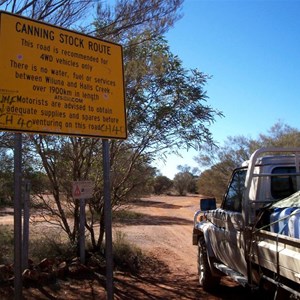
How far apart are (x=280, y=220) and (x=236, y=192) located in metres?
2.06

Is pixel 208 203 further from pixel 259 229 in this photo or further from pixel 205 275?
pixel 259 229

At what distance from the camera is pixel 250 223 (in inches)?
195

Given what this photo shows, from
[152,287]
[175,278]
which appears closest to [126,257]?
[175,278]

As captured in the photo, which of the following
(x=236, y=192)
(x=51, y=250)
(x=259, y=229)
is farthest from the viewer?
(x=51, y=250)

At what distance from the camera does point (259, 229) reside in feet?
15.0

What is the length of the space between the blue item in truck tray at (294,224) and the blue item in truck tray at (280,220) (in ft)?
0.23

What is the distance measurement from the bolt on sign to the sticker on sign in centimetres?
467

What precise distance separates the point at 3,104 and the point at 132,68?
5634 mm

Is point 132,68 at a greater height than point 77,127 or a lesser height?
greater

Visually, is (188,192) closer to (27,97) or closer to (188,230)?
(188,230)

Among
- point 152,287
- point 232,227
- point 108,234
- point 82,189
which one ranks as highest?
point 82,189

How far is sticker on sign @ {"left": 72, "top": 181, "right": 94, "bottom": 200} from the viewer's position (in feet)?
28.1

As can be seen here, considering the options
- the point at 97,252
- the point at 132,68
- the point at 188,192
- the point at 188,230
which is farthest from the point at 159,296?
the point at 188,192

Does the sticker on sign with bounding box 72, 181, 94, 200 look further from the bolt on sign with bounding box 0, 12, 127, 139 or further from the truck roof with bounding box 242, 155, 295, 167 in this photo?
the bolt on sign with bounding box 0, 12, 127, 139
